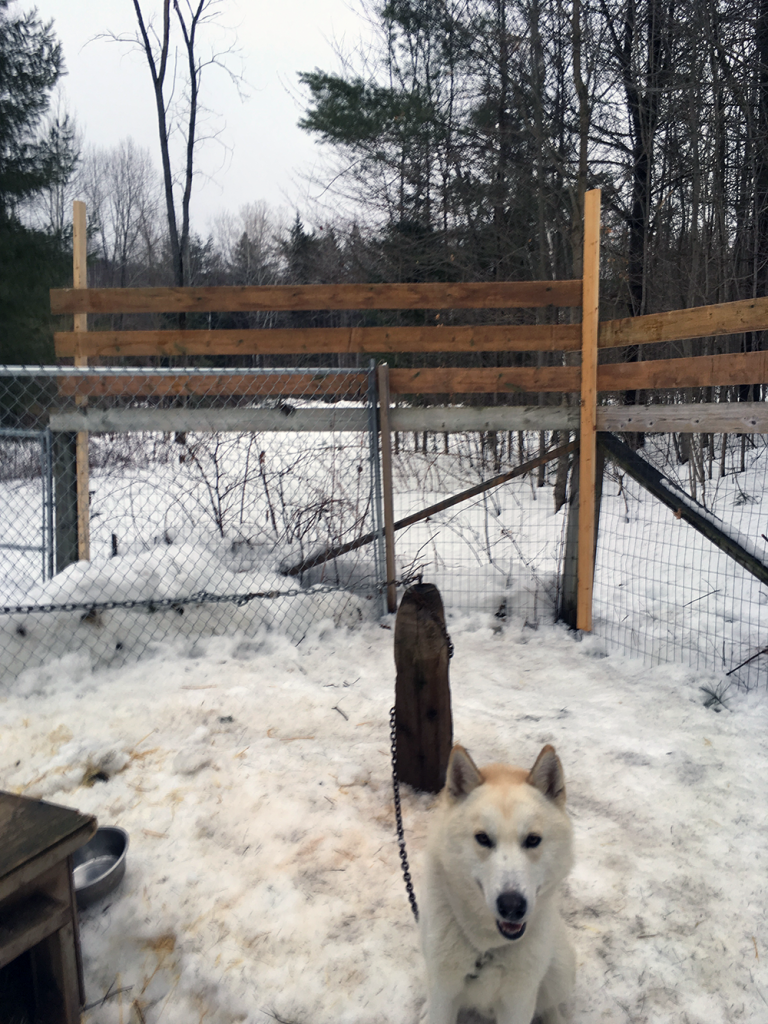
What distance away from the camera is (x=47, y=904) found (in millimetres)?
1735

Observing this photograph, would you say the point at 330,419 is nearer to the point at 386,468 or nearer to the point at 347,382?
the point at 347,382

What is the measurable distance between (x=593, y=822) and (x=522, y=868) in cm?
137

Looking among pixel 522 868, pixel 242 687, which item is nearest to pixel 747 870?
pixel 522 868

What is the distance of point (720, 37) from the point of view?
8234 millimetres

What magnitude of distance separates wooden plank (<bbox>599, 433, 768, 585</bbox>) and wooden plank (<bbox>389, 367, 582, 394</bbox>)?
1.67 ft

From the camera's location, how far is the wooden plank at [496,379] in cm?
477

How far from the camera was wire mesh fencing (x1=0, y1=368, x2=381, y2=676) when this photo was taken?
4246mm

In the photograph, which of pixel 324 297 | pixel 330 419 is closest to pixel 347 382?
pixel 330 419

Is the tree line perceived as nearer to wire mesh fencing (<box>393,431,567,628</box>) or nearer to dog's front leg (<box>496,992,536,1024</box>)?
wire mesh fencing (<box>393,431,567,628</box>)

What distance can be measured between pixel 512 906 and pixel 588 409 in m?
3.80

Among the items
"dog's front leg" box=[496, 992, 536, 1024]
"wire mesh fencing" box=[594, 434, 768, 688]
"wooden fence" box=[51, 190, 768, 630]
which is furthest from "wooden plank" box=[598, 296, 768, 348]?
"dog's front leg" box=[496, 992, 536, 1024]

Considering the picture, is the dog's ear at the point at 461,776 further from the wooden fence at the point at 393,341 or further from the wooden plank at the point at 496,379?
the wooden plank at the point at 496,379

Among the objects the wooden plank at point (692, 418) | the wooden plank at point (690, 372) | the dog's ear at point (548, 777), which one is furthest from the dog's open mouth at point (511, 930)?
the wooden plank at point (690, 372)

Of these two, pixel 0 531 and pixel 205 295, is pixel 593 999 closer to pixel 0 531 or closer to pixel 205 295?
pixel 205 295
